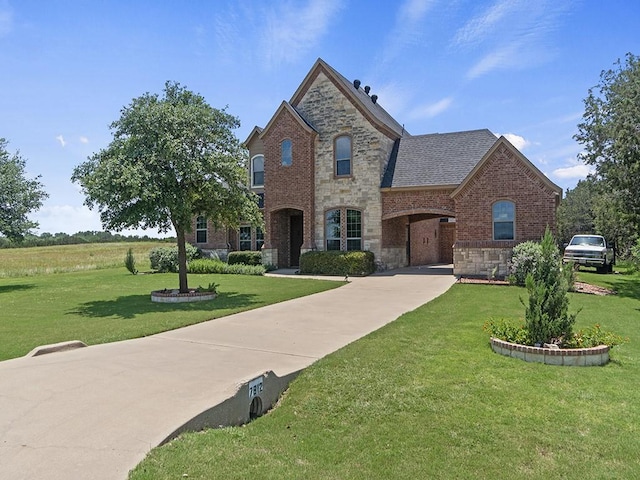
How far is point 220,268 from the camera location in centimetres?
2305

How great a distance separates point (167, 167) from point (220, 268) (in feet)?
34.4

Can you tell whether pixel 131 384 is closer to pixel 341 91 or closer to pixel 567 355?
pixel 567 355

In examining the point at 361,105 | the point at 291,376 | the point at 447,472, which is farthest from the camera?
the point at 361,105

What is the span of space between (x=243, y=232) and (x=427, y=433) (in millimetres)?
24095

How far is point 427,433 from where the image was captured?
430 centimetres

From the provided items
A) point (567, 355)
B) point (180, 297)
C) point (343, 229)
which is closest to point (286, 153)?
point (343, 229)

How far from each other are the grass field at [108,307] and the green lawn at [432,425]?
4570 mm

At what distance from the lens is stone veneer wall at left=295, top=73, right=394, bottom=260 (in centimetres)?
2233

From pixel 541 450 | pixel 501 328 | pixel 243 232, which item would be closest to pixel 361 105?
pixel 243 232

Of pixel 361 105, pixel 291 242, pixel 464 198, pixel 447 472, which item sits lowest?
pixel 447 472

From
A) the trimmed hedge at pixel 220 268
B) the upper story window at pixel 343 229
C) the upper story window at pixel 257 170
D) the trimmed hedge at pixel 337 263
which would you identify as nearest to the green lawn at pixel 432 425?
the trimmed hedge at pixel 337 263

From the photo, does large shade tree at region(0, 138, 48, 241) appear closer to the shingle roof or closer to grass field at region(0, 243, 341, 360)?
grass field at region(0, 243, 341, 360)

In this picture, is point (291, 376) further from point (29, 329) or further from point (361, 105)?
point (361, 105)

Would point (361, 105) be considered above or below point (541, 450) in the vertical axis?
above
